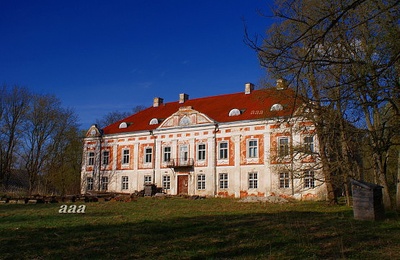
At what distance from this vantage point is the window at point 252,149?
97.7 ft

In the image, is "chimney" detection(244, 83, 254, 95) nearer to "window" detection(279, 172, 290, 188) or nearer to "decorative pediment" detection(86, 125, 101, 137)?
"window" detection(279, 172, 290, 188)

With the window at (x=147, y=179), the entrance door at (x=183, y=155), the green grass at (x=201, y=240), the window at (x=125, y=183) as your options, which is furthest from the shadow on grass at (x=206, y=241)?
the window at (x=125, y=183)

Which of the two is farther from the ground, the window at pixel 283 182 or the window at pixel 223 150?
the window at pixel 223 150

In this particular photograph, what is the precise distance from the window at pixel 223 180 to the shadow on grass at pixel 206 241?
64.9 feet

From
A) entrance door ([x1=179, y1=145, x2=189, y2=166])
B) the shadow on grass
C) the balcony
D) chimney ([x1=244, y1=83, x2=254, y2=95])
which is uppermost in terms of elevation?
chimney ([x1=244, y1=83, x2=254, y2=95])

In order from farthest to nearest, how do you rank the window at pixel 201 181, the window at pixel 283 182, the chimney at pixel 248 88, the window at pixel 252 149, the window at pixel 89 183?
the window at pixel 89 183 < the chimney at pixel 248 88 < the window at pixel 201 181 < the window at pixel 252 149 < the window at pixel 283 182

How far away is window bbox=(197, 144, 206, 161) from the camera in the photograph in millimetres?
32031

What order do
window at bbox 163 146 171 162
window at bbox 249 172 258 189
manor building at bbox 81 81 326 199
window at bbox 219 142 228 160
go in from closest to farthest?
1. manor building at bbox 81 81 326 199
2. window at bbox 249 172 258 189
3. window at bbox 219 142 228 160
4. window at bbox 163 146 171 162

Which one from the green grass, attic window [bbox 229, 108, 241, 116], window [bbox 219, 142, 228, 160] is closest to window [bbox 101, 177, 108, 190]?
window [bbox 219, 142, 228, 160]

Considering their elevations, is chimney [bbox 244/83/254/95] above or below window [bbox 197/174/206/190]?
above

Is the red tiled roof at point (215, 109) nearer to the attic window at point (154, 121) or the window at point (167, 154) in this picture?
the attic window at point (154, 121)

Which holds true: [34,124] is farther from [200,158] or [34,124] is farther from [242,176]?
[242,176]

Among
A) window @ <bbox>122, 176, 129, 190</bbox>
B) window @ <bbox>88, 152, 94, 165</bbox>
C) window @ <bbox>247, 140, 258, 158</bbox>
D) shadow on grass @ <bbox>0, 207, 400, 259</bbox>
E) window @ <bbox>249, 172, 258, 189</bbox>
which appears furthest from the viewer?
window @ <bbox>88, 152, 94, 165</bbox>

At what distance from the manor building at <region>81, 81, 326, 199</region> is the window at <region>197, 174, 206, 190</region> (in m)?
0.08
